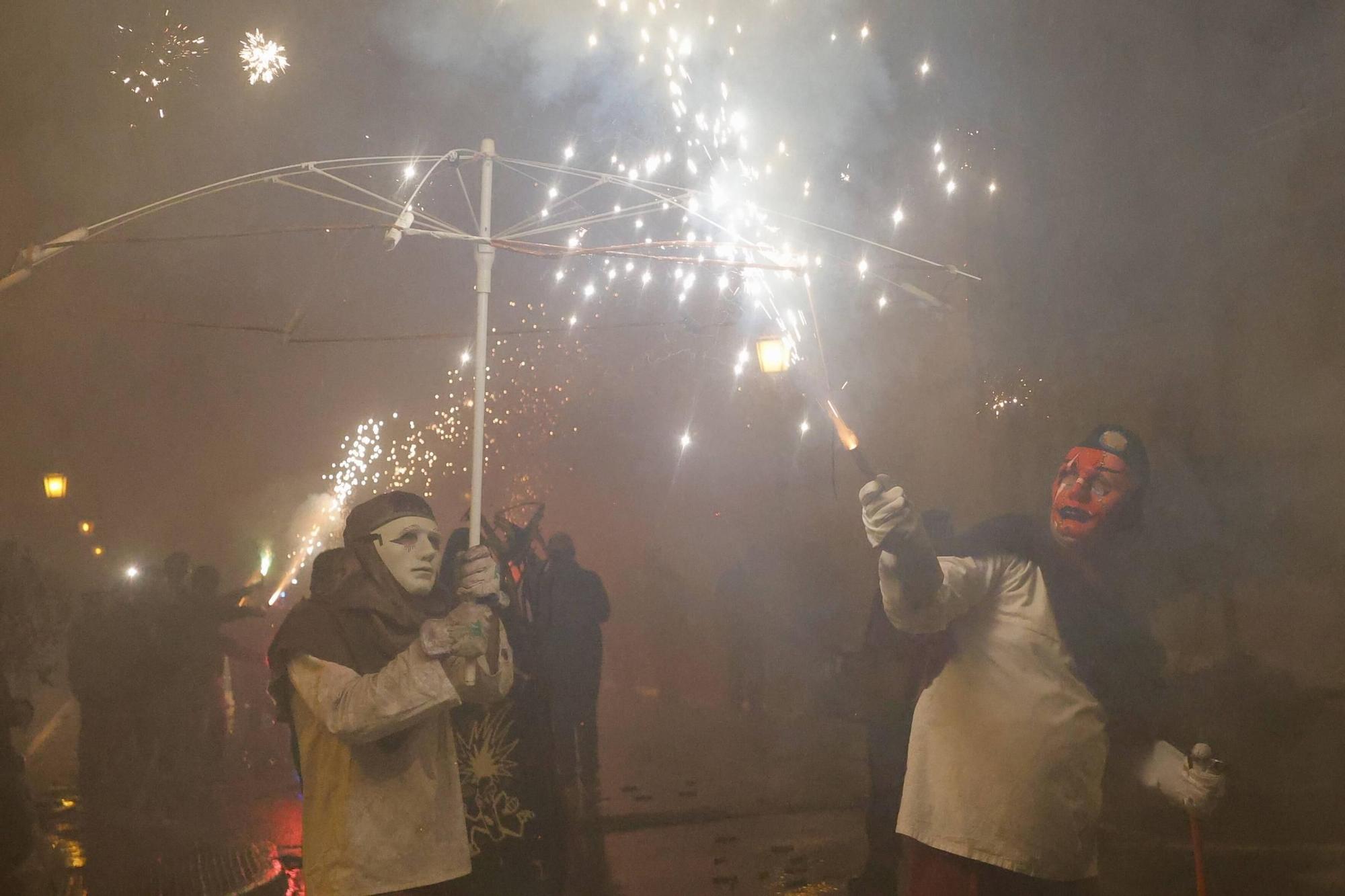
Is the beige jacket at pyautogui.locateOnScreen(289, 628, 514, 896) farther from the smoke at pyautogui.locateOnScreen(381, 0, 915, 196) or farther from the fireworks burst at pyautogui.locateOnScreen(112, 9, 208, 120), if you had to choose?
the smoke at pyautogui.locateOnScreen(381, 0, 915, 196)

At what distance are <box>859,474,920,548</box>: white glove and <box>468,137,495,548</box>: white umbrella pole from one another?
Result: 56.6 inches

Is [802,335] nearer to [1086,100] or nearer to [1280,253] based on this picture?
[1086,100]

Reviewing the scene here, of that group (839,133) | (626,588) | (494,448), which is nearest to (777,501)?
(626,588)

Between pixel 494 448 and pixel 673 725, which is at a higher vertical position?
pixel 494 448

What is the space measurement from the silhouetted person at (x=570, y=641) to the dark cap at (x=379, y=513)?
7.95 ft

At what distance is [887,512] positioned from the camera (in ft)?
11.1

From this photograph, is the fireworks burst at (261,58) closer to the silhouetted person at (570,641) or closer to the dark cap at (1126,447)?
the silhouetted person at (570,641)

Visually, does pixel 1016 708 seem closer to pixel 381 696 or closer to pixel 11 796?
pixel 381 696

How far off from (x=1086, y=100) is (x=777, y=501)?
19.3 feet

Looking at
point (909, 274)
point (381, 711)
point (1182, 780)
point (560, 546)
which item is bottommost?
point (1182, 780)

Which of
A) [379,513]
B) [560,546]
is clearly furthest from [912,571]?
[560,546]

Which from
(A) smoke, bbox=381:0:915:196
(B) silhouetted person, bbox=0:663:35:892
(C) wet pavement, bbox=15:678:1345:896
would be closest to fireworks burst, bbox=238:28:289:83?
(A) smoke, bbox=381:0:915:196

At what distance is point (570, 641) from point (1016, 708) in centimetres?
338

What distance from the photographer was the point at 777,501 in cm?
1126
